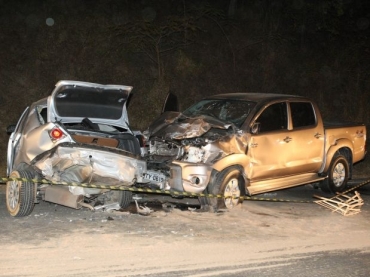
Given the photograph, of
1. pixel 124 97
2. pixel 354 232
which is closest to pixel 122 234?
pixel 124 97

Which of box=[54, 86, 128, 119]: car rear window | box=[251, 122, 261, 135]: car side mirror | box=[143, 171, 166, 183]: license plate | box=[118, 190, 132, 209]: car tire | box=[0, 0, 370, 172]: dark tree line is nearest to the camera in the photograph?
box=[54, 86, 128, 119]: car rear window

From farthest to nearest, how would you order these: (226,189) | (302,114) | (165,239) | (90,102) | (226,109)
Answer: (302,114) < (226,109) < (226,189) < (90,102) < (165,239)

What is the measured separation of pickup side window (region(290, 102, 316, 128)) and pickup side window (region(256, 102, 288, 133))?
0.27m

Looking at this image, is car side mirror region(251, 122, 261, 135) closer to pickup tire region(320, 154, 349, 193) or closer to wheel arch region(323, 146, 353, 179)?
wheel arch region(323, 146, 353, 179)

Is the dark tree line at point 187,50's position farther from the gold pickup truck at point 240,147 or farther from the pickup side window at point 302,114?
the pickup side window at point 302,114

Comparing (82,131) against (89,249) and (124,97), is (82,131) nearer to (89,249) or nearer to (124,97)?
(124,97)

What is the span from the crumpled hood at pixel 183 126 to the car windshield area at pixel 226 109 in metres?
0.34

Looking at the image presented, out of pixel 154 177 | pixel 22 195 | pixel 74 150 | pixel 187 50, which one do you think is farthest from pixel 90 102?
pixel 187 50

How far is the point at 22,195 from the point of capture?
24.0ft

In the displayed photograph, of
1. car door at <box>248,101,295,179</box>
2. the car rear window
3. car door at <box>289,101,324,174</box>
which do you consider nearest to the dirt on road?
car door at <box>248,101,295,179</box>

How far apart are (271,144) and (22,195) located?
4.28 metres

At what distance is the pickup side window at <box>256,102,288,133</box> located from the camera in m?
9.10

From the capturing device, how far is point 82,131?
7.93 metres

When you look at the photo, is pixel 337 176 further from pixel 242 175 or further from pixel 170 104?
pixel 170 104
